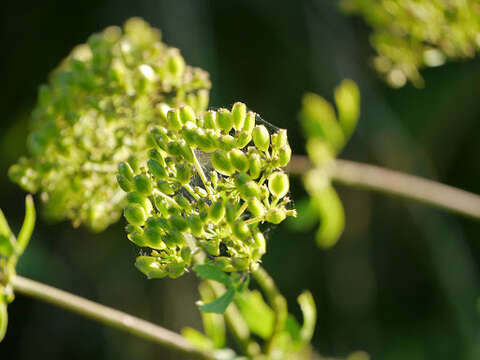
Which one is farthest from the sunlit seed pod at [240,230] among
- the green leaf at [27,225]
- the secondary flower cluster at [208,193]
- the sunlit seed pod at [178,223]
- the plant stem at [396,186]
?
the plant stem at [396,186]

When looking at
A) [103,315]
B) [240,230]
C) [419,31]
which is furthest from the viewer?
[419,31]

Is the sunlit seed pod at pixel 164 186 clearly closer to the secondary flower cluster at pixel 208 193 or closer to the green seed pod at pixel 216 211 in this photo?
the secondary flower cluster at pixel 208 193

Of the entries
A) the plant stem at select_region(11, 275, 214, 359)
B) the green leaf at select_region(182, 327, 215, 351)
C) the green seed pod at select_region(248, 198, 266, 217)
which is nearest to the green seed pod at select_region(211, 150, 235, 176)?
the green seed pod at select_region(248, 198, 266, 217)

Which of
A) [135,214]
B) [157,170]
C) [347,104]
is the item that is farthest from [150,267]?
[347,104]

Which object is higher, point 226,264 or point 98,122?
point 98,122

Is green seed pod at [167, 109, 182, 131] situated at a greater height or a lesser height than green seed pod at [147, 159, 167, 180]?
greater

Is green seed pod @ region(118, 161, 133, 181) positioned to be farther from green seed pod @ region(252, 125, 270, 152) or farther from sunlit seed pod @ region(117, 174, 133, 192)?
green seed pod @ region(252, 125, 270, 152)

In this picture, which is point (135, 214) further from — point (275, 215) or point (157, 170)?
point (275, 215)

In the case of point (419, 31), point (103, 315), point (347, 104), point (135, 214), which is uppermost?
point (419, 31)
